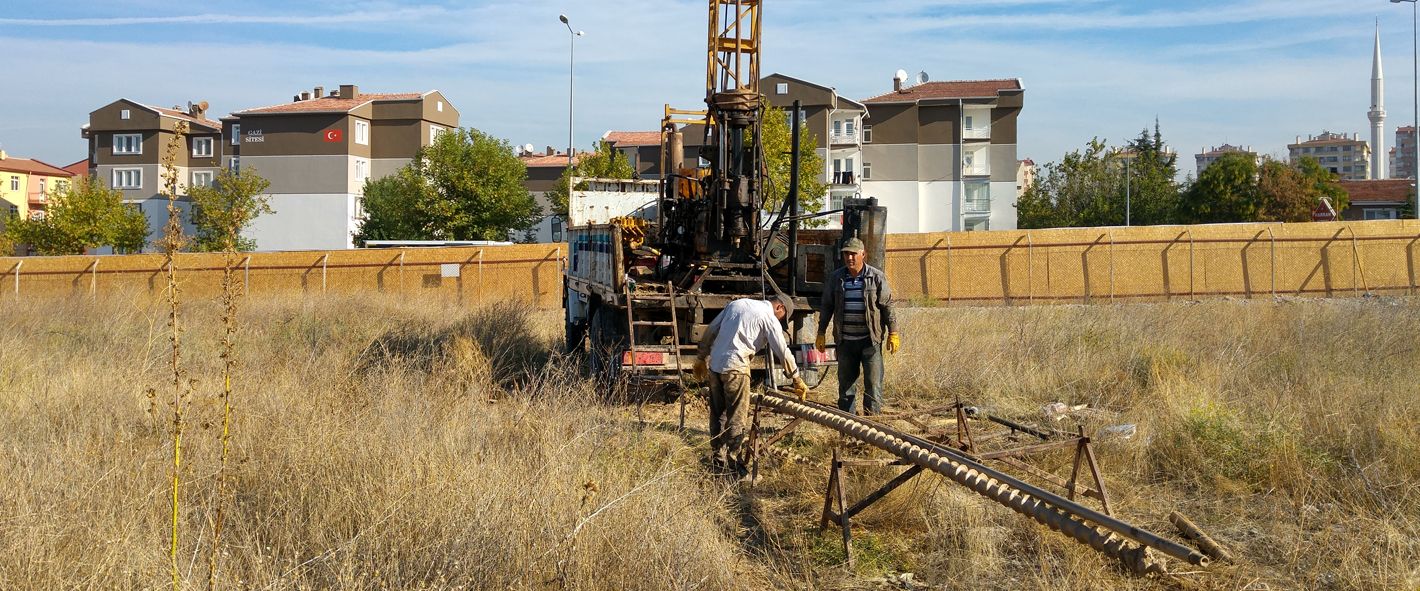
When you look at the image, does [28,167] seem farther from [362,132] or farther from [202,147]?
[362,132]

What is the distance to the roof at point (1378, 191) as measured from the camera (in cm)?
7144

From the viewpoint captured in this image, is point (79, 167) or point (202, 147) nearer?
point (202, 147)

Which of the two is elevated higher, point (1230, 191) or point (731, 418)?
point (1230, 191)

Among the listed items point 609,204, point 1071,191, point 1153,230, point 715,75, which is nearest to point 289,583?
point 715,75

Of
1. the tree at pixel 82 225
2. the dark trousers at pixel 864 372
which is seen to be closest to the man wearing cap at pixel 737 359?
the dark trousers at pixel 864 372

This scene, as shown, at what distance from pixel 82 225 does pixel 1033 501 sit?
45252mm

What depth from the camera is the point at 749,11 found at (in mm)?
14742

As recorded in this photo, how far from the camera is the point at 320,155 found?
193 feet

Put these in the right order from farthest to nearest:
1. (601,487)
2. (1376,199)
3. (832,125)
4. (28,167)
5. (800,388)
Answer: (28,167) < (1376,199) < (832,125) < (800,388) < (601,487)

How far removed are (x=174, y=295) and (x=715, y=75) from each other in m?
11.2

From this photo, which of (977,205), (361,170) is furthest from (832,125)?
(361,170)

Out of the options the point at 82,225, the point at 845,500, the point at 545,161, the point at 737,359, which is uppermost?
the point at 545,161

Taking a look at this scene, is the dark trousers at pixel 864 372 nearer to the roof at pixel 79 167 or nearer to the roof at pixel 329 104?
the roof at pixel 329 104

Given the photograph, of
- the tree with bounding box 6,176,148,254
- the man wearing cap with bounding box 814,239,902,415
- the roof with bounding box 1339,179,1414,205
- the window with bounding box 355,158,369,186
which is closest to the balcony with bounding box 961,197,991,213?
the roof with bounding box 1339,179,1414,205
